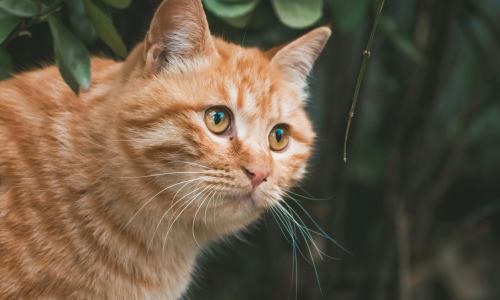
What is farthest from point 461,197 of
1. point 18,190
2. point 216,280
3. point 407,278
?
point 18,190

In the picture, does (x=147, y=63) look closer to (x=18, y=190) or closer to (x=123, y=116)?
(x=123, y=116)

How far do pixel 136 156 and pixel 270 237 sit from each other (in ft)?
4.66

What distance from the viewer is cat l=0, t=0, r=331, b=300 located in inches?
37.1

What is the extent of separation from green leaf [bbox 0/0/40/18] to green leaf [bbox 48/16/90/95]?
39 mm

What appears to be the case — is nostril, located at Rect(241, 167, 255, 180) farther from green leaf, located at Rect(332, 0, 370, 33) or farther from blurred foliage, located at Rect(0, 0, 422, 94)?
green leaf, located at Rect(332, 0, 370, 33)

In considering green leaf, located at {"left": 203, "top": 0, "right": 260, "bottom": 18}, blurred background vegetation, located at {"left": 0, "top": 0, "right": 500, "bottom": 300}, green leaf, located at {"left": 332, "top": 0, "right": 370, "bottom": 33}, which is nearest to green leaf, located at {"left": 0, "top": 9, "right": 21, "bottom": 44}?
blurred background vegetation, located at {"left": 0, "top": 0, "right": 500, "bottom": 300}

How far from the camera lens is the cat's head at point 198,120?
948 mm

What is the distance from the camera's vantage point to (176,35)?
3.35ft

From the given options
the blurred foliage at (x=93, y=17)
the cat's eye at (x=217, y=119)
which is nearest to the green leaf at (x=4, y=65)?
the blurred foliage at (x=93, y=17)

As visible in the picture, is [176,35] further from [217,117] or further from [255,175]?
[255,175]

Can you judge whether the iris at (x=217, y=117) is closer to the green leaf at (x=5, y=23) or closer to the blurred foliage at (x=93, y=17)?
the blurred foliage at (x=93, y=17)

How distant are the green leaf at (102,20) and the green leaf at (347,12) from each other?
684 millimetres

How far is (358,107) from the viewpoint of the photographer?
1.87 meters

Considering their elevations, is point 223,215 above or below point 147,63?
below
